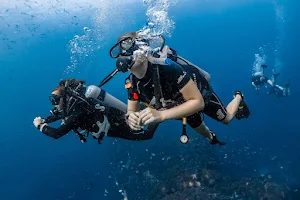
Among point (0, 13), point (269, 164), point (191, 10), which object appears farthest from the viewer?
point (191, 10)

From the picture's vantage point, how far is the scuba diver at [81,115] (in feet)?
17.9

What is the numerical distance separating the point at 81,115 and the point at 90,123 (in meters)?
0.27

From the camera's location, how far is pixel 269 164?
1947 cm

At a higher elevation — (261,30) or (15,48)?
(15,48)

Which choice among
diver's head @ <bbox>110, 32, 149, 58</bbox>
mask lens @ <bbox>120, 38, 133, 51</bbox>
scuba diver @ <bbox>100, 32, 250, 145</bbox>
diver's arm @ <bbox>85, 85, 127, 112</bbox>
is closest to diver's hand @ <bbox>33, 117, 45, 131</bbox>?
diver's arm @ <bbox>85, 85, 127, 112</bbox>

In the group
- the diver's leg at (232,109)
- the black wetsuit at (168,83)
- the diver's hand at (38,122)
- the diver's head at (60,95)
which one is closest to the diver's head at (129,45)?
the black wetsuit at (168,83)

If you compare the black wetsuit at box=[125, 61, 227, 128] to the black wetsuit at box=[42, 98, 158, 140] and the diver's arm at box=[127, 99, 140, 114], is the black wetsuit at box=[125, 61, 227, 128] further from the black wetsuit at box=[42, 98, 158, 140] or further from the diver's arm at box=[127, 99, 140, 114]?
the black wetsuit at box=[42, 98, 158, 140]

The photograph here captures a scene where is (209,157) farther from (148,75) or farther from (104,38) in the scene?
(104,38)

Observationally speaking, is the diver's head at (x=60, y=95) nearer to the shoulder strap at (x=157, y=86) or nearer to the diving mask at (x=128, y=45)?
the diving mask at (x=128, y=45)

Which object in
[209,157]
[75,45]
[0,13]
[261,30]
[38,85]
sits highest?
[0,13]

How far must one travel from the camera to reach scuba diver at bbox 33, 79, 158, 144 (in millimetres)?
5465

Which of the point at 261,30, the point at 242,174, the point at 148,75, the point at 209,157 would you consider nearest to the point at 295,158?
the point at 242,174

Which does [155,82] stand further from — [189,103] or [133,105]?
[133,105]

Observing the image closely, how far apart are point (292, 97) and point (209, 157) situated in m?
21.3
